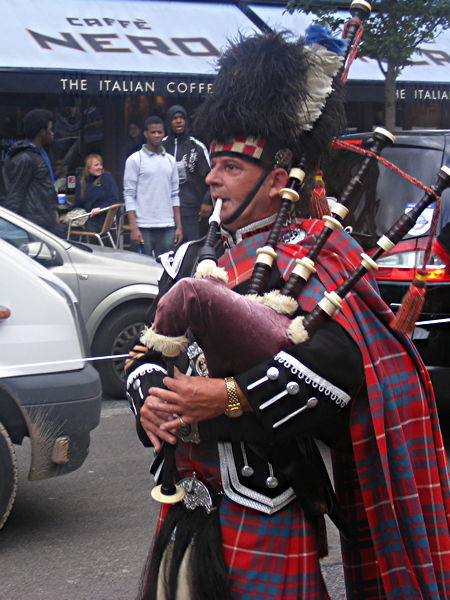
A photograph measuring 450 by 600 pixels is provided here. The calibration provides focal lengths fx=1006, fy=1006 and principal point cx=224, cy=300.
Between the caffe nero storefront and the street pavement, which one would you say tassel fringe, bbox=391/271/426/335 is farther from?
the caffe nero storefront

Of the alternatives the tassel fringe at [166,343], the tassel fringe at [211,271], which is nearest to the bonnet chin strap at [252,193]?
the tassel fringe at [211,271]

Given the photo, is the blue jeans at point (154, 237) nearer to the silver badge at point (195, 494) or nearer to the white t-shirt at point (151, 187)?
the white t-shirt at point (151, 187)

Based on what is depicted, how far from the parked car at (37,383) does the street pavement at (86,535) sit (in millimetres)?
280

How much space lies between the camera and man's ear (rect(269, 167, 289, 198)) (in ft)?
8.05

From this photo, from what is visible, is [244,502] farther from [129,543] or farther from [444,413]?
[444,413]

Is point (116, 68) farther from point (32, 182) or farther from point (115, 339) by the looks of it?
point (115, 339)

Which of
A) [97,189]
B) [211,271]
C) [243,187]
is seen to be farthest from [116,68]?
[211,271]

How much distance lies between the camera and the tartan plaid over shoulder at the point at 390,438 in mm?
2275

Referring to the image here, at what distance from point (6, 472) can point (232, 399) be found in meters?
2.49

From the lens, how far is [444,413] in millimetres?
6754

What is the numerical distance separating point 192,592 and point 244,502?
26 centimetres

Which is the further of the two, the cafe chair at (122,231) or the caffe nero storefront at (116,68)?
the caffe nero storefront at (116,68)

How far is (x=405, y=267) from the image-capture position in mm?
6035

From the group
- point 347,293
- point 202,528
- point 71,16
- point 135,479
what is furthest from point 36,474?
point 71,16
